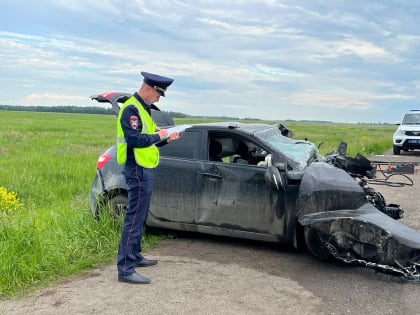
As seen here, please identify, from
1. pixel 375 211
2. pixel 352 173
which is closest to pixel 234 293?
pixel 375 211

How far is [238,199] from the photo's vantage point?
567 cm

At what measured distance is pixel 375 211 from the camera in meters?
5.05

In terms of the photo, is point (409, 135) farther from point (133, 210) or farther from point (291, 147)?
point (133, 210)

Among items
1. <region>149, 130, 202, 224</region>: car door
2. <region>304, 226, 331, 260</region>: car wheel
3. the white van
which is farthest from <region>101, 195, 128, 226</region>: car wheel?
the white van

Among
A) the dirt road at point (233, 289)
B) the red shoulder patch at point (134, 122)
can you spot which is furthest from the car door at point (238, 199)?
the red shoulder patch at point (134, 122)

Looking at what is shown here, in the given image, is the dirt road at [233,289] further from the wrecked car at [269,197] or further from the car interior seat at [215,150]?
the car interior seat at [215,150]

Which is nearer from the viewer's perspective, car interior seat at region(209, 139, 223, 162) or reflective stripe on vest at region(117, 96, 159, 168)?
reflective stripe on vest at region(117, 96, 159, 168)

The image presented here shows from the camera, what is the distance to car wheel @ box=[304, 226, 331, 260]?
5.00 metres

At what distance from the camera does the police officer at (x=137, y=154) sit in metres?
4.50

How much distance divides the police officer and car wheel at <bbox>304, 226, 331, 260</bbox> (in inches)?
67.5

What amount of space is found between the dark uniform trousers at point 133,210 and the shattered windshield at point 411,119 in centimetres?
1798

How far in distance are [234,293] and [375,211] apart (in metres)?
1.77

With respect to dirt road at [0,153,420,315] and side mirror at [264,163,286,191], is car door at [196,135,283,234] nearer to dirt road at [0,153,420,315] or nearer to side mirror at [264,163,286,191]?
side mirror at [264,163,286,191]

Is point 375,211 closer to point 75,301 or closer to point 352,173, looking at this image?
point 352,173
